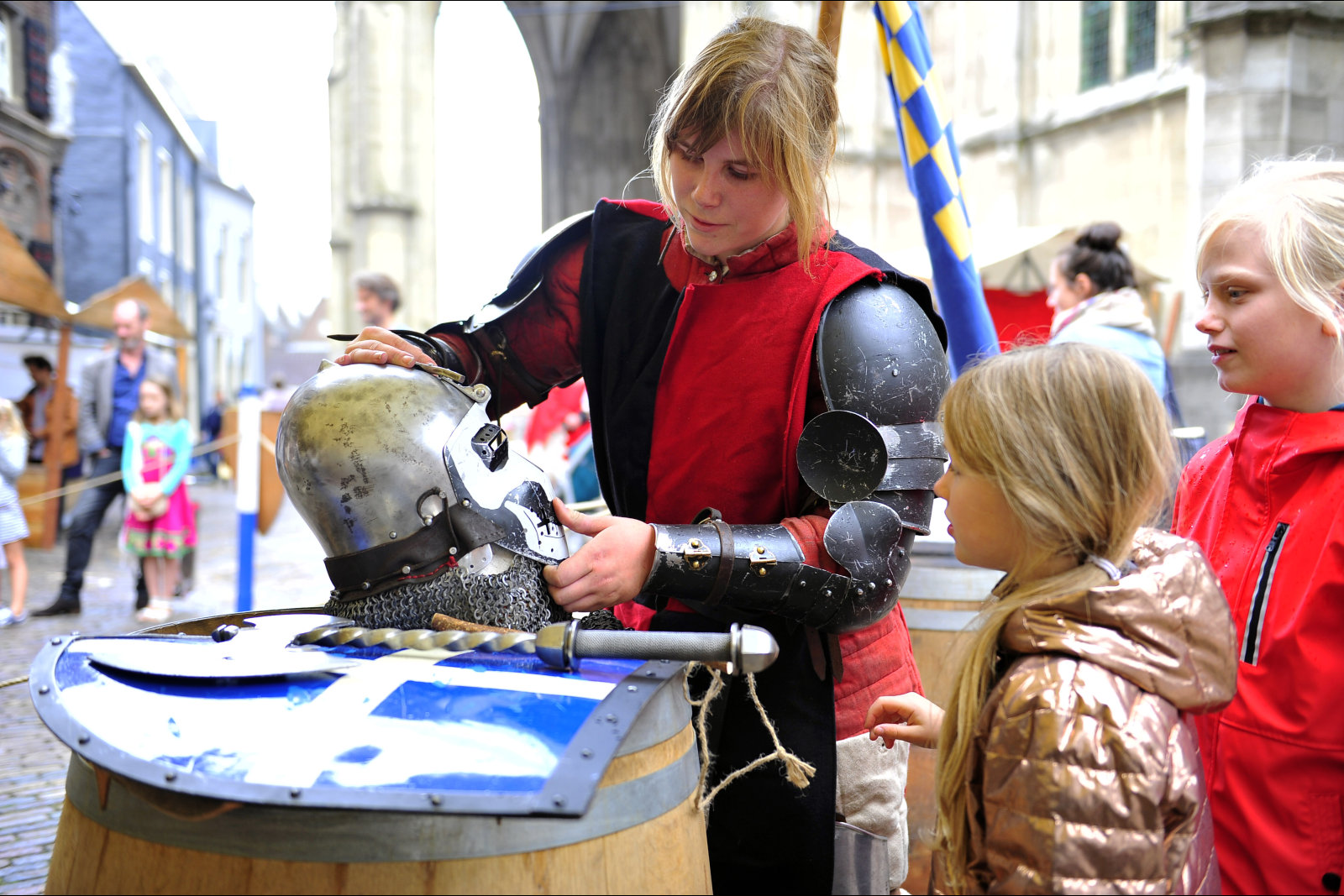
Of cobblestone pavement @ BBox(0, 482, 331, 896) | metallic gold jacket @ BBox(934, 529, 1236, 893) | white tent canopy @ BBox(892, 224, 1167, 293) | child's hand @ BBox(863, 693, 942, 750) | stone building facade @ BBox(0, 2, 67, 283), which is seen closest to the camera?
metallic gold jacket @ BBox(934, 529, 1236, 893)

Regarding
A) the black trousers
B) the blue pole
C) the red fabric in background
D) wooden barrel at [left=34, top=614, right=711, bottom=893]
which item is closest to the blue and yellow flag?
wooden barrel at [left=34, top=614, right=711, bottom=893]

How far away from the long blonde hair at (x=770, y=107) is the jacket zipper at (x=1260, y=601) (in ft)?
2.72

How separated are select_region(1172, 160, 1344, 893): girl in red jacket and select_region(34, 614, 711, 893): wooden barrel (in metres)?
0.87

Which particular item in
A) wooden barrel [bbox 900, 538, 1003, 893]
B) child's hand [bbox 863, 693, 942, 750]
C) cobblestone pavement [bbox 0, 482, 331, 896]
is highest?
child's hand [bbox 863, 693, 942, 750]

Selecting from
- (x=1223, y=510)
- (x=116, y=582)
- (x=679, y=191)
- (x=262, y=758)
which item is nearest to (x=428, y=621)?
(x=262, y=758)

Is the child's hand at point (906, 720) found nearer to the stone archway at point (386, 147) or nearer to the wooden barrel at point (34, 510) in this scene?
the wooden barrel at point (34, 510)

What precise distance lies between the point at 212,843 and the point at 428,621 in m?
0.51

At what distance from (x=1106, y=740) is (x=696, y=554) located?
550 millimetres

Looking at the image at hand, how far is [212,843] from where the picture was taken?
3.31 feet

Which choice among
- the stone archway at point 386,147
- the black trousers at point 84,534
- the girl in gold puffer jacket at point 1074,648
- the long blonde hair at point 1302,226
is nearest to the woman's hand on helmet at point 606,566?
the girl in gold puffer jacket at point 1074,648

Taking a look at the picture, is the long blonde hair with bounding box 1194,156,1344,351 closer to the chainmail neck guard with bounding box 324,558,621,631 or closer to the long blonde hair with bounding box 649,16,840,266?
the long blonde hair with bounding box 649,16,840,266

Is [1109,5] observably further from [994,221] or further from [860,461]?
[860,461]

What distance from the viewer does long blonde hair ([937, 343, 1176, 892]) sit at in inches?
48.4

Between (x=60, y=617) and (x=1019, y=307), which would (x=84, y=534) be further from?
(x=1019, y=307)
